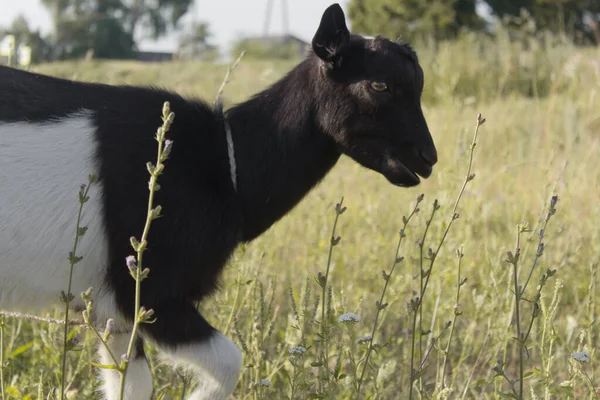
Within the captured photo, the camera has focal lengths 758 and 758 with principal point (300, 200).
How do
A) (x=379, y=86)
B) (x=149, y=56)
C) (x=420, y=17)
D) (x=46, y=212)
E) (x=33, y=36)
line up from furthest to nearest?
(x=149, y=56) → (x=33, y=36) → (x=420, y=17) → (x=379, y=86) → (x=46, y=212)

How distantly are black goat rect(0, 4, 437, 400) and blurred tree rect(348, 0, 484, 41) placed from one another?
62.1 ft

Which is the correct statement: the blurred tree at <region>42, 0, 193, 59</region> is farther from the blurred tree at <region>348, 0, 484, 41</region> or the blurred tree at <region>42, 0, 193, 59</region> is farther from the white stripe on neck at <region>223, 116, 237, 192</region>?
the white stripe on neck at <region>223, 116, 237, 192</region>

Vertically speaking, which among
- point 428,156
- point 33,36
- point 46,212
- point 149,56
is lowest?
point 149,56

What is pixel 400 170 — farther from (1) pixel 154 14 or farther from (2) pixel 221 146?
(1) pixel 154 14

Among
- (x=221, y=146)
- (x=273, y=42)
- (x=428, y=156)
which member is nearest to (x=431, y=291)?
(x=428, y=156)

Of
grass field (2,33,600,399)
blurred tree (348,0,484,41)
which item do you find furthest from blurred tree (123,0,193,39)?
grass field (2,33,600,399)

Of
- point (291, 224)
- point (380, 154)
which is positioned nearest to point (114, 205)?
point (380, 154)

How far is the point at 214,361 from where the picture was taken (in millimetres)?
2154

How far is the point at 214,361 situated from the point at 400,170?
2.59 ft

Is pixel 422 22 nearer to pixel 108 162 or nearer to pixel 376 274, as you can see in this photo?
pixel 376 274

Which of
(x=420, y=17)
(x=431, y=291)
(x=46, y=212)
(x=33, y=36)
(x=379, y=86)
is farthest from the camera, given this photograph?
(x=33, y=36)

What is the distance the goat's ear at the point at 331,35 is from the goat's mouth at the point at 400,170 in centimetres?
36

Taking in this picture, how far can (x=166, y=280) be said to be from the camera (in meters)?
2.09

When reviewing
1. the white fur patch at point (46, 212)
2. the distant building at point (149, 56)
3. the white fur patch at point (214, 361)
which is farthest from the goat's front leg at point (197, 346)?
the distant building at point (149, 56)
